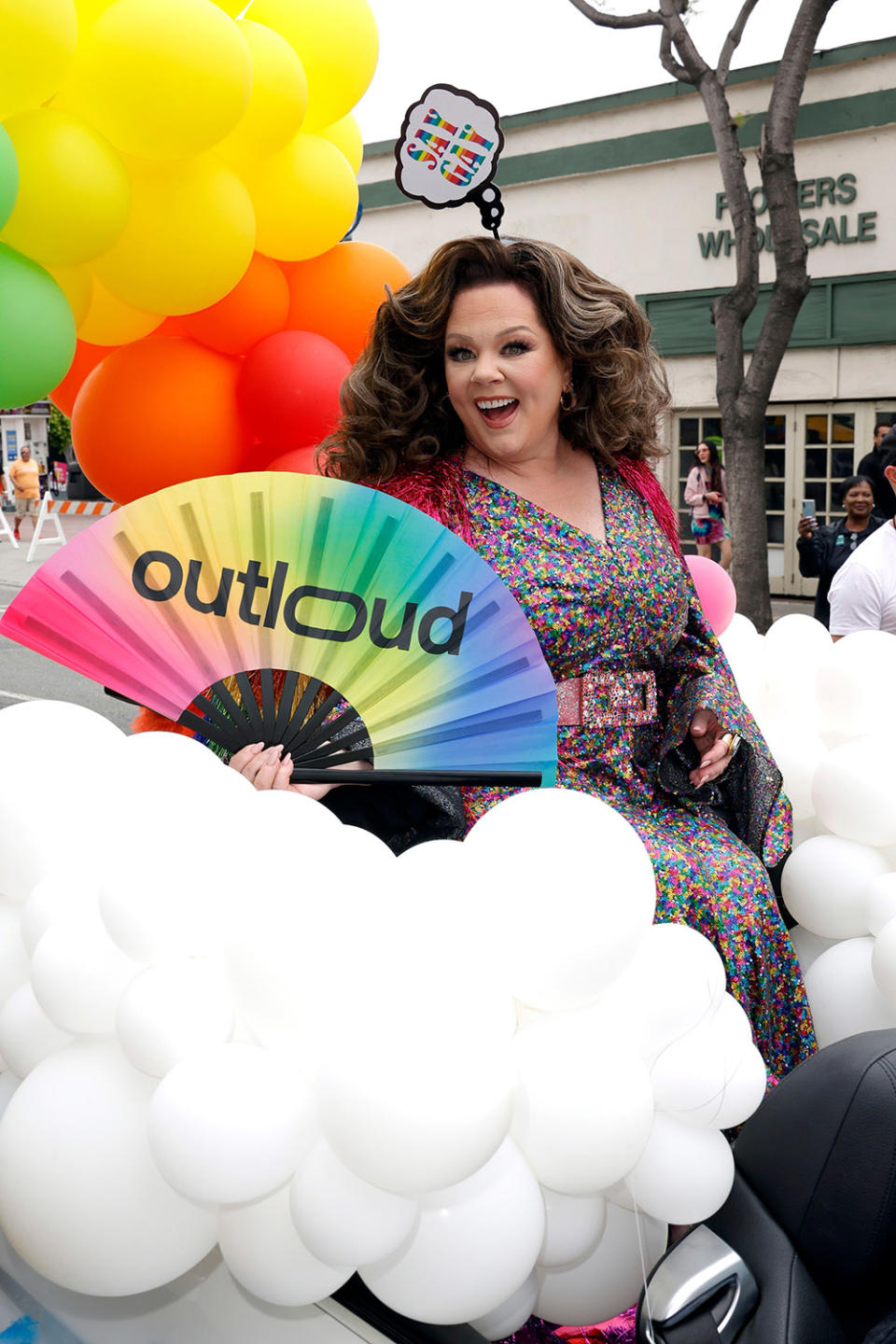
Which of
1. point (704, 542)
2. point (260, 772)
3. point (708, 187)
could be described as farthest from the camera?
point (708, 187)

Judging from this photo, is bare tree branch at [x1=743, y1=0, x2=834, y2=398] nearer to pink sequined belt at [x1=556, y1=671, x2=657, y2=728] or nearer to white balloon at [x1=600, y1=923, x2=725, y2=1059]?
pink sequined belt at [x1=556, y1=671, x2=657, y2=728]

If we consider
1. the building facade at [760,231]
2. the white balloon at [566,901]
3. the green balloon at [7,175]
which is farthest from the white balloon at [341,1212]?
the building facade at [760,231]

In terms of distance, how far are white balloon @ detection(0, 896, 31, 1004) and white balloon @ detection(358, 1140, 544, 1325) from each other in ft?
1.46

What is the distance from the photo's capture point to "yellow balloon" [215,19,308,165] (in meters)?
2.54

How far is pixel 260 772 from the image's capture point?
1.74 metres

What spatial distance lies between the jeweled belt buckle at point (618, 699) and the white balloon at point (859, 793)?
0.31 meters

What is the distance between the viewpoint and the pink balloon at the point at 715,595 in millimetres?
2807

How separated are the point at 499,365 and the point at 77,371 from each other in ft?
4.41

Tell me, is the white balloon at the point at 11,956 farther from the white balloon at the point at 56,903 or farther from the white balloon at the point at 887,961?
the white balloon at the point at 887,961

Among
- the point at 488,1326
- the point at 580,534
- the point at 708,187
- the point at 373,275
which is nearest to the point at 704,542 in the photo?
the point at 708,187

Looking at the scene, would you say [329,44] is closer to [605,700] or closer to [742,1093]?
[605,700]

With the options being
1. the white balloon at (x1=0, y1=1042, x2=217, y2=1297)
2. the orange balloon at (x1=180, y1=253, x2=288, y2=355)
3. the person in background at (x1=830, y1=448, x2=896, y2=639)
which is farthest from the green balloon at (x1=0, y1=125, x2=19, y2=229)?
the person in background at (x1=830, y1=448, x2=896, y2=639)

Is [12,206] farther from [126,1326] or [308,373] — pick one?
[126,1326]

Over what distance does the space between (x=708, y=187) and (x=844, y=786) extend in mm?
10929
